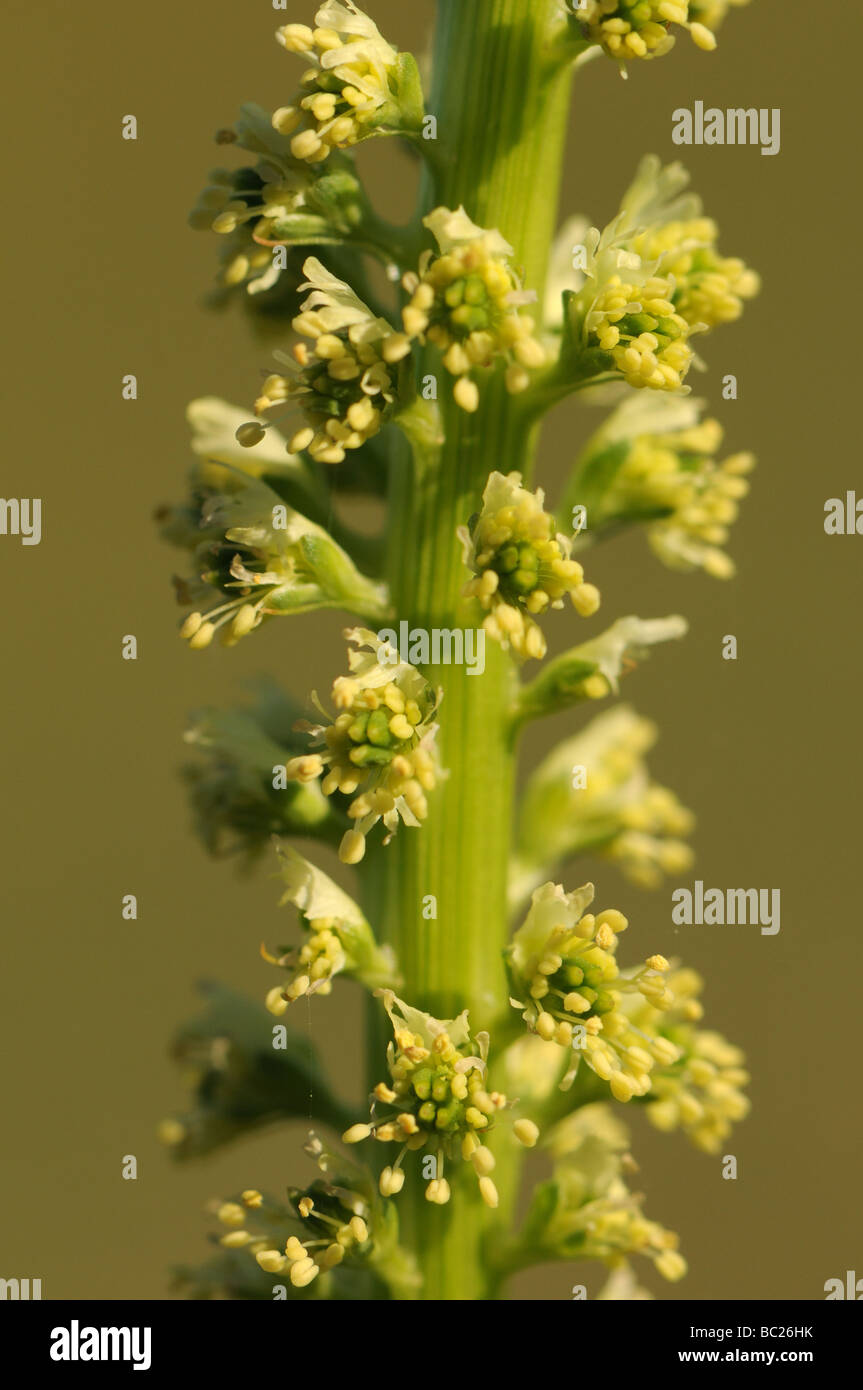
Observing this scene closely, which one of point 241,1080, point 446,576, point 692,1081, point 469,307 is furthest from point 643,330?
point 241,1080

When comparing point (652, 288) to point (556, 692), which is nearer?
point (652, 288)

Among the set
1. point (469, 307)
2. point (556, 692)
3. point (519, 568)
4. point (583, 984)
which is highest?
point (469, 307)

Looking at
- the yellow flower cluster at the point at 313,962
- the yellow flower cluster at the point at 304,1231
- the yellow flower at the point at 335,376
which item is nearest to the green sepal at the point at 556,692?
the yellow flower cluster at the point at 313,962

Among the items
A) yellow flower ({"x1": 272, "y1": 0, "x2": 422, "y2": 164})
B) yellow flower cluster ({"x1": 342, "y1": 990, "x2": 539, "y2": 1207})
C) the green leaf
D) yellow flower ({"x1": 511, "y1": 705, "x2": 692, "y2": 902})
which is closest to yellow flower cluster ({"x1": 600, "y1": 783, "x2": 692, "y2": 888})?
yellow flower ({"x1": 511, "y1": 705, "x2": 692, "y2": 902})

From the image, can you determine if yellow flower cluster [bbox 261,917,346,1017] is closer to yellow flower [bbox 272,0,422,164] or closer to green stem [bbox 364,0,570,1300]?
green stem [bbox 364,0,570,1300]

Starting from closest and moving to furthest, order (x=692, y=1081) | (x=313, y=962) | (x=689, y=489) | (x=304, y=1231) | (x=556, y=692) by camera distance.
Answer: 1. (x=313, y=962)
2. (x=304, y=1231)
3. (x=556, y=692)
4. (x=692, y=1081)
5. (x=689, y=489)

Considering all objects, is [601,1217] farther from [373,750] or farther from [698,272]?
[698,272]

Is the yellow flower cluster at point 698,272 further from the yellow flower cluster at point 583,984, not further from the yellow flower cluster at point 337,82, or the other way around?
the yellow flower cluster at point 583,984
